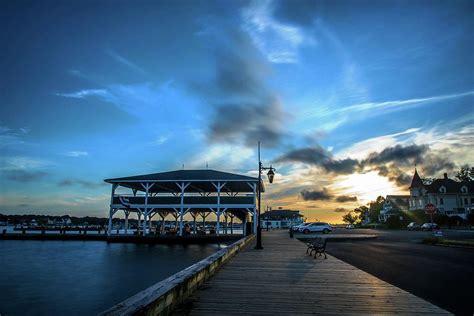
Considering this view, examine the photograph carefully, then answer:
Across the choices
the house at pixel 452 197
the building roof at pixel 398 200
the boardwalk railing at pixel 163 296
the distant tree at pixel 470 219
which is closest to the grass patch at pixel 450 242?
the boardwalk railing at pixel 163 296

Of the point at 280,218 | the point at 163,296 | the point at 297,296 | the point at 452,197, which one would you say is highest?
the point at 452,197

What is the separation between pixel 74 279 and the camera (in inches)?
888

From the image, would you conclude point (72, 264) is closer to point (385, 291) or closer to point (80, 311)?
point (80, 311)

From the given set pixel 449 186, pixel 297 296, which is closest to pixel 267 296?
pixel 297 296

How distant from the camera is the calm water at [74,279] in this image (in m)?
15.3

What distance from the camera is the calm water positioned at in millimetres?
15344

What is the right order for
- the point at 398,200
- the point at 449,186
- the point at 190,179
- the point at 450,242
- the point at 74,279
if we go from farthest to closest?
1. the point at 398,200
2. the point at 449,186
3. the point at 190,179
4. the point at 74,279
5. the point at 450,242

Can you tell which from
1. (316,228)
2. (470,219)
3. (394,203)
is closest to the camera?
(316,228)

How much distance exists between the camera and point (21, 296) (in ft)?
56.7

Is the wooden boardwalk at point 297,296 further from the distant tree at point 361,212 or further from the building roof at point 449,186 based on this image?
the distant tree at point 361,212

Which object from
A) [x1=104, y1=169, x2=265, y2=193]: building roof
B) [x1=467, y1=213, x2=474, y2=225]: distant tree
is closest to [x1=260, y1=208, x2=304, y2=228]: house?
[x1=467, y1=213, x2=474, y2=225]: distant tree

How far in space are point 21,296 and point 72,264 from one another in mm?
12644

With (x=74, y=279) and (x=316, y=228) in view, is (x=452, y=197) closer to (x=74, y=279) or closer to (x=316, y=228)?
(x=316, y=228)

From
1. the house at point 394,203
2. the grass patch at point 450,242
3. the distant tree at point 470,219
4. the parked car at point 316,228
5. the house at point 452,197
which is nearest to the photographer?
the grass patch at point 450,242
